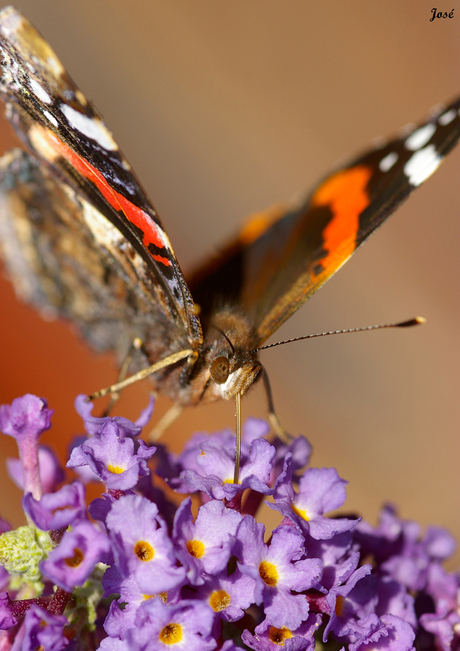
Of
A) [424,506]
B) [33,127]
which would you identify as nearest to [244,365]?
[33,127]

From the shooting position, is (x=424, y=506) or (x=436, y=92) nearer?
(x=424, y=506)

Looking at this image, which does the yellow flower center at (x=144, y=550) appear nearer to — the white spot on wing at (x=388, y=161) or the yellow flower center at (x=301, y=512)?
the yellow flower center at (x=301, y=512)

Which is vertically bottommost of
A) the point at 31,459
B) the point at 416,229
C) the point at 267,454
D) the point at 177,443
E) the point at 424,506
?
the point at 424,506

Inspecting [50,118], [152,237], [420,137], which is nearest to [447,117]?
[420,137]

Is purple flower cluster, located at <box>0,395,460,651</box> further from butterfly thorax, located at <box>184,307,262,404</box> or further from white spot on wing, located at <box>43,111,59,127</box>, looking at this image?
white spot on wing, located at <box>43,111,59,127</box>

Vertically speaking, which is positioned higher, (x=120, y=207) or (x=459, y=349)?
(x=120, y=207)

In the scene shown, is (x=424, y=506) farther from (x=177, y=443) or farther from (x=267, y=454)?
(x=267, y=454)
